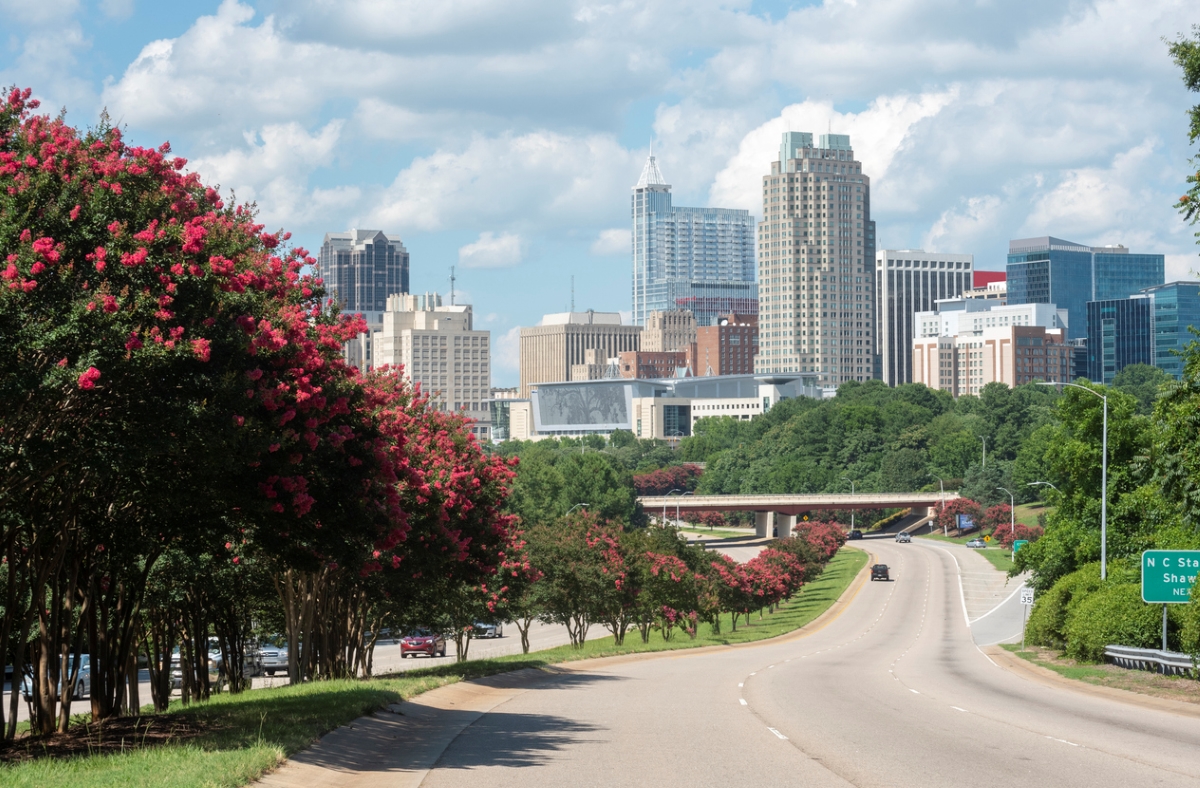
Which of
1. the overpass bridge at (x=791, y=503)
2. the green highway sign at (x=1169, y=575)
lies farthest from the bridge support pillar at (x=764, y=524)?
the green highway sign at (x=1169, y=575)

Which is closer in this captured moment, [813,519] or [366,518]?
[366,518]

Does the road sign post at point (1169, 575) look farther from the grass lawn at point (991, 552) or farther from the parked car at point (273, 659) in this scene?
the grass lawn at point (991, 552)

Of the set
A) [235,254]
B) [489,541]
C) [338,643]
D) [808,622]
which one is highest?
[235,254]

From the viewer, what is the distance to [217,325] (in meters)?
16.3

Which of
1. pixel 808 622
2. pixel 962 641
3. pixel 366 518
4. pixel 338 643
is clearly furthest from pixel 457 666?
pixel 808 622

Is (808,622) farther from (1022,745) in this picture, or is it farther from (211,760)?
(211,760)

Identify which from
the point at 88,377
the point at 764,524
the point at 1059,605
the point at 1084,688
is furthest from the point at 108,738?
the point at 764,524

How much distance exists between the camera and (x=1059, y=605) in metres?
47.1

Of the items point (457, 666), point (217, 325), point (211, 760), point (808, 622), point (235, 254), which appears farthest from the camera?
point (808, 622)

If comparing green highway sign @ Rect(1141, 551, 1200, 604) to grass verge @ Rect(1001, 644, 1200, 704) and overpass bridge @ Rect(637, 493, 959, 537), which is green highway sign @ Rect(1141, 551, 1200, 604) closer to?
grass verge @ Rect(1001, 644, 1200, 704)

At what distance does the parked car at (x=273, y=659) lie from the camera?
57.3 m

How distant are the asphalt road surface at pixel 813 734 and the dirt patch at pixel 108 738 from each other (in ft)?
11.4

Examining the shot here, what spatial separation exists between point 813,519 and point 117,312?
161 m

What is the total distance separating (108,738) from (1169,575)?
24.3 meters
